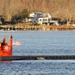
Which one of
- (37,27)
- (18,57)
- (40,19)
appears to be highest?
(18,57)

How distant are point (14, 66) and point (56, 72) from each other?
453 centimetres

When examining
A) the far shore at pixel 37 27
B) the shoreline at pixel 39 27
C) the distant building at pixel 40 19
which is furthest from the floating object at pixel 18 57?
the distant building at pixel 40 19

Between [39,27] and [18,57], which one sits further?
[39,27]

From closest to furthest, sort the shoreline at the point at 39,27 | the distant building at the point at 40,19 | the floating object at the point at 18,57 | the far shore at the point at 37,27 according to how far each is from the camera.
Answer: the floating object at the point at 18,57, the shoreline at the point at 39,27, the far shore at the point at 37,27, the distant building at the point at 40,19

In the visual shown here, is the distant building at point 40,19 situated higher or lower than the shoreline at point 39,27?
higher

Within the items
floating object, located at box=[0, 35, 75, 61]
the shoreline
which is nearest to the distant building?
the shoreline

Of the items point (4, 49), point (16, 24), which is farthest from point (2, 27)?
point (4, 49)

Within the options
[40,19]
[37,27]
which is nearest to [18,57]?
[37,27]

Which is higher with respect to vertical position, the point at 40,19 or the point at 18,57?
the point at 18,57

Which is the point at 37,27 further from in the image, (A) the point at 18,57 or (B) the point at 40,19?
(A) the point at 18,57

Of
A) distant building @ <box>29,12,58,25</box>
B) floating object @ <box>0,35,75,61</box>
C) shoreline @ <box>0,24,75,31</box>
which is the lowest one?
shoreline @ <box>0,24,75,31</box>

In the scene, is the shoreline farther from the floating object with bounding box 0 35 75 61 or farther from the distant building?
the floating object with bounding box 0 35 75 61

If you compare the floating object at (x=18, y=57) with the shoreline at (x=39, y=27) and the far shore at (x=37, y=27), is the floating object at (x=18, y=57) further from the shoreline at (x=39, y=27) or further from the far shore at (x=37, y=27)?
the far shore at (x=37, y=27)

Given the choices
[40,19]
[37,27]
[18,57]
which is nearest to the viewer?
[18,57]
